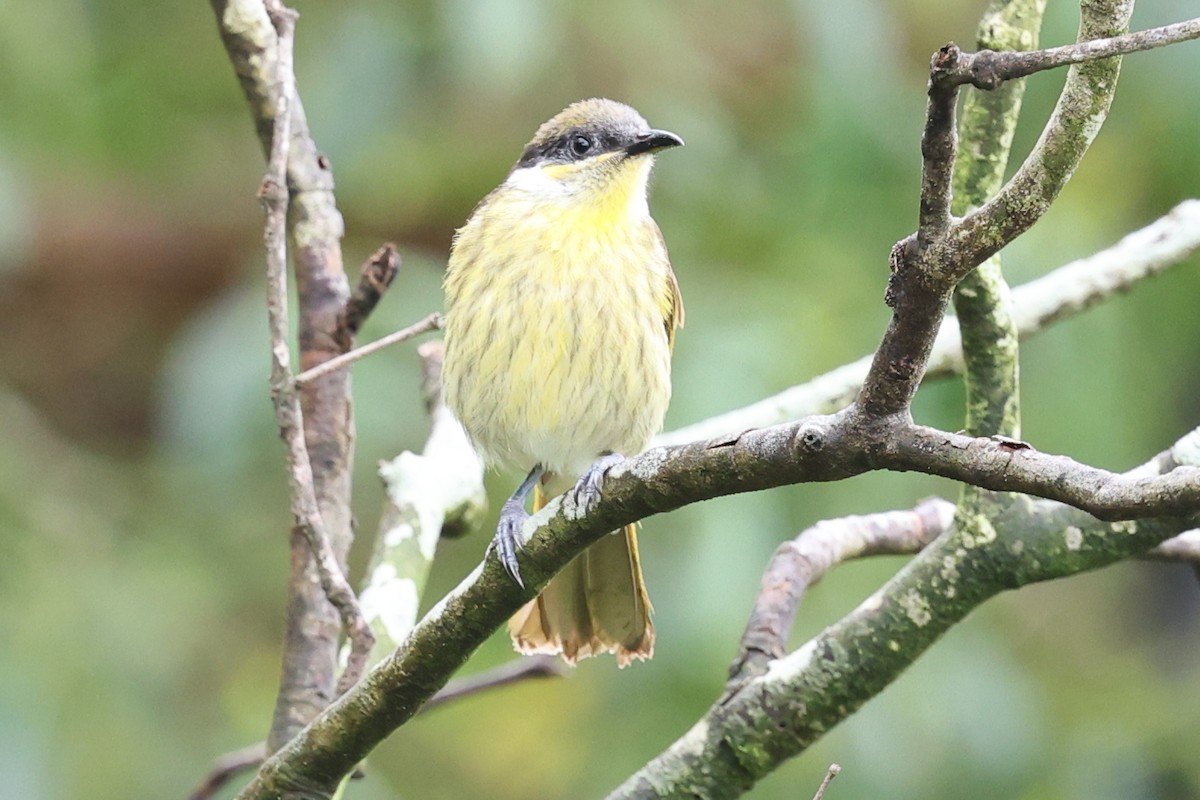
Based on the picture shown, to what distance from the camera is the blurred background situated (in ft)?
15.3

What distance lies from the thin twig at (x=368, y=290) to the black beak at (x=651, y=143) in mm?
767

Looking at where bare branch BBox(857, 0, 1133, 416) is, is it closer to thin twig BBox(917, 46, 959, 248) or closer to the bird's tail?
thin twig BBox(917, 46, 959, 248)

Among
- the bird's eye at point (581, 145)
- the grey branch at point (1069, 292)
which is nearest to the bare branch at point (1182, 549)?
the grey branch at point (1069, 292)

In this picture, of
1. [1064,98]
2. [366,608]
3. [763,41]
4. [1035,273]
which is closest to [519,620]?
[366,608]

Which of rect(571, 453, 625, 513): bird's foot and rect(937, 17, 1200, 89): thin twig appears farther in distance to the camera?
rect(571, 453, 625, 513): bird's foot

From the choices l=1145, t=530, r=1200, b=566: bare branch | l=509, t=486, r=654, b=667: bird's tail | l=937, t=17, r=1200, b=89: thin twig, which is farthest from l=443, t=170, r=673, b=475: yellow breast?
l=937, t=17, r=1200, b=89: thin twig

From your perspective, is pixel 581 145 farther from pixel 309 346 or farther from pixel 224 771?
pixel 224 771

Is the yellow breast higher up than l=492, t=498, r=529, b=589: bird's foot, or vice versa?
the yellow breast

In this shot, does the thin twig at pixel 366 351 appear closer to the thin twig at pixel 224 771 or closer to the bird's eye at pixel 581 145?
the thin twig at pixel 224 771

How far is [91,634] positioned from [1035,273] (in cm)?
325

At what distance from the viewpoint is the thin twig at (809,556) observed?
270 centimetres

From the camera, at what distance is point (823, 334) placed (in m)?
4.76

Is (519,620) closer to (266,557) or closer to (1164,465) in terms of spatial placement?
Answer: (1164,465)

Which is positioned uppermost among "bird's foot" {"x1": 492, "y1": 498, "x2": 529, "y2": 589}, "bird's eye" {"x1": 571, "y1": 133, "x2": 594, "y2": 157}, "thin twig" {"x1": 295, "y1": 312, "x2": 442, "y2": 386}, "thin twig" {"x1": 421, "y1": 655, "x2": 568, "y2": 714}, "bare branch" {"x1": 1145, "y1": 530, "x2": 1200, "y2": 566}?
"bird's eye" {"x1": 571, "y1": 133, "x2": 594, "y2": 157}
